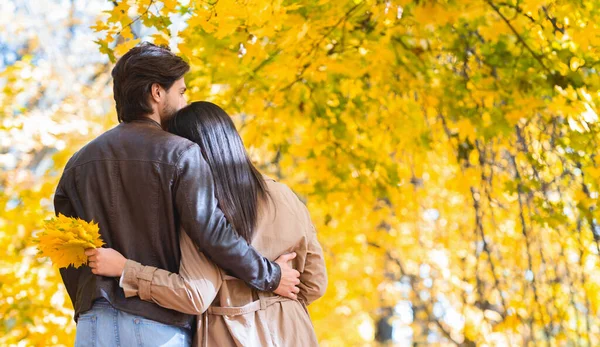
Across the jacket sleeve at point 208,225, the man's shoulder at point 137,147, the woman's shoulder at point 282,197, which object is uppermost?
the man's shoulder at point 137,147

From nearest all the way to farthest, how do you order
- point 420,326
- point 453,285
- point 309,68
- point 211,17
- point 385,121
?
point 211,17
point 309,68
point 385,121
point 453,285
point 420,326

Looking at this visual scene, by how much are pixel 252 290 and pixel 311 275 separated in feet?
0.71

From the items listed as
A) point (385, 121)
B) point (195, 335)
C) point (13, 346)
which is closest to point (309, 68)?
point (385, 121)

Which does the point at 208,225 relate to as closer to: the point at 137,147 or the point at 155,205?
the point at 155,205

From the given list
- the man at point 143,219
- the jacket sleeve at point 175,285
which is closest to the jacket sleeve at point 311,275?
the man at point 143,219

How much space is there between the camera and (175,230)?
1833 millimetres

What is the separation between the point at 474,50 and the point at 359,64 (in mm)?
658

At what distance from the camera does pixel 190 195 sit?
1.80 m

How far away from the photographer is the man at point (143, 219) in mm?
1755

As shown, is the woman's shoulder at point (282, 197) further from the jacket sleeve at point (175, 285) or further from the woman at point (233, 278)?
the jacket sleeve at point (175, 285)

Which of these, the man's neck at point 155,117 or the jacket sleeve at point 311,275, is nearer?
the man's neck at point 155,117

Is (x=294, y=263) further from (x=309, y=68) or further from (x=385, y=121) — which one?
(x=385, y=121)

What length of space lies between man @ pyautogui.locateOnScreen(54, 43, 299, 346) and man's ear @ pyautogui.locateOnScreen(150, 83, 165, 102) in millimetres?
83

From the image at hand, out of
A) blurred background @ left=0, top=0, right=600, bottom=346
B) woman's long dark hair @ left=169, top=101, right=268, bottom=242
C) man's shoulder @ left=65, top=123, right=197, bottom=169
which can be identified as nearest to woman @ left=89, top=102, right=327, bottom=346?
woman's long dark hair @ left=169, top=101, right=268, bottom=242
